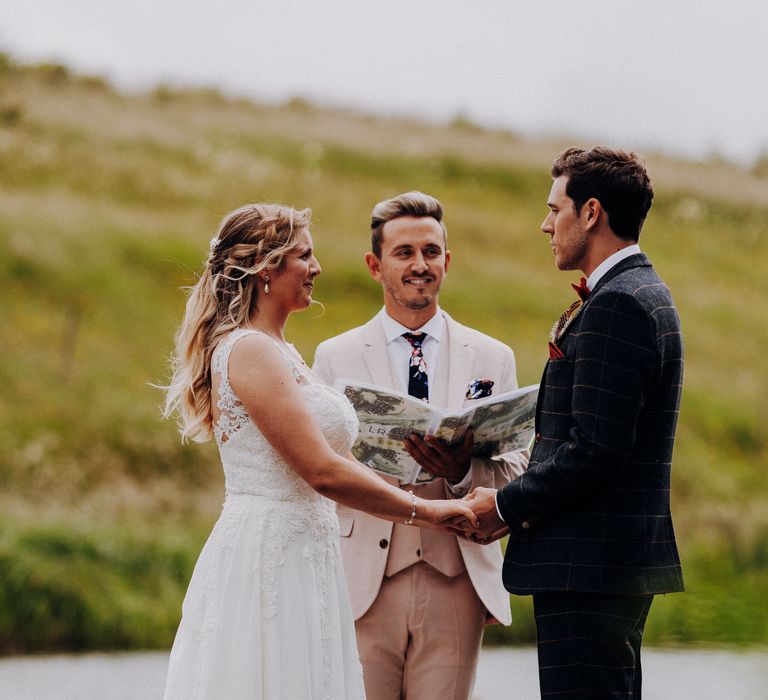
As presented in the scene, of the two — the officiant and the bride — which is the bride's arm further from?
the officiant

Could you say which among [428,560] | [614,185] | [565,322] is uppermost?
[614,185]

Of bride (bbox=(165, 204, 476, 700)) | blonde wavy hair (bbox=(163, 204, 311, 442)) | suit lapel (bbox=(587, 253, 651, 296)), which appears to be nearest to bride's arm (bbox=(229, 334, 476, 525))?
bride (bbox=(165, 204, 476, 700))

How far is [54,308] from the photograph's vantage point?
34.7 feet

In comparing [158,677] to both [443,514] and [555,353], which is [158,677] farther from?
[555,353]

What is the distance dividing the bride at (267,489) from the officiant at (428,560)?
0.87ft

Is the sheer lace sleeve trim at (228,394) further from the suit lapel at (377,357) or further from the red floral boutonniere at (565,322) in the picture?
the red floral boutonniere at (565,322)

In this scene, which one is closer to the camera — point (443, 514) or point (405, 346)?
point (443, 514)

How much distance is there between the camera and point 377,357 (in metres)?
4.13

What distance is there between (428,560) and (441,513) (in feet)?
0.94

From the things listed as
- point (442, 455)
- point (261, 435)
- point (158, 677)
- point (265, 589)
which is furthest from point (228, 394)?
point (158, 677)

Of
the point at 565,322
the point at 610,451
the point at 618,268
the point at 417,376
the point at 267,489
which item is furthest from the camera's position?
the point at 417,376

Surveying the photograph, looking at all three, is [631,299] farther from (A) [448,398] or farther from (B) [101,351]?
(B) [101,351]

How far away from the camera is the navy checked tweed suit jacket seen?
10.3 feet

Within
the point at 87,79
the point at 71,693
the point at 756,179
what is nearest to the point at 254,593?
the point at 71,693
